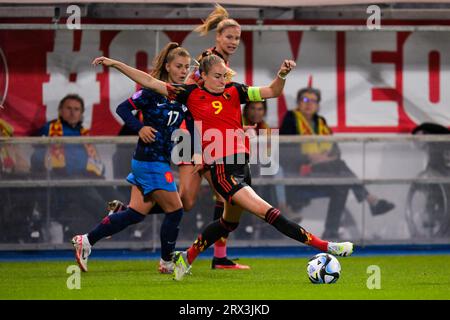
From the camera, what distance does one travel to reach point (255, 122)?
538 inches

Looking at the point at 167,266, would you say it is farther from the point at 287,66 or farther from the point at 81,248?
the point at 287,66

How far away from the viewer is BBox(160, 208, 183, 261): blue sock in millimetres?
10219

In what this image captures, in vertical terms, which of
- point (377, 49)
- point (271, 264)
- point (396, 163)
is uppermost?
point (377, 49)

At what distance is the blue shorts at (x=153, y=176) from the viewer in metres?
10.3

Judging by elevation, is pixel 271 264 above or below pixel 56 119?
below

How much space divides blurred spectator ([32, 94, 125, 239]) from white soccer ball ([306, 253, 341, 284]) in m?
4.81

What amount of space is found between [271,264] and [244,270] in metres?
0.89

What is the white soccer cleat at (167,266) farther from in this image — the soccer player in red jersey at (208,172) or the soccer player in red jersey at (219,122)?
the soccer player in red jersey at (208,172)

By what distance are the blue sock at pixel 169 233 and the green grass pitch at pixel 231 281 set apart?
0.76 ft

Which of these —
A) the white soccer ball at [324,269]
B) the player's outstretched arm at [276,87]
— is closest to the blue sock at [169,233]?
the player's outstretched arm at [276,87]

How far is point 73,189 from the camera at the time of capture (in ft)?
43.9

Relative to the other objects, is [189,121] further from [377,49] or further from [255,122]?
[377,49]

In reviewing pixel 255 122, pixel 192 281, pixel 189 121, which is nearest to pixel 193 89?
pixel 189 121

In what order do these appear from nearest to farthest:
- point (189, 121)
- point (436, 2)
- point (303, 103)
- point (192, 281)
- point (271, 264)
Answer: point (192, 281), point (189, 121), point (271, 264), point (436, 2), point (303, 103)
